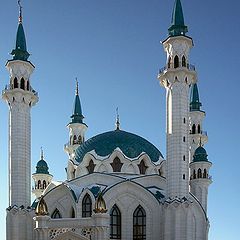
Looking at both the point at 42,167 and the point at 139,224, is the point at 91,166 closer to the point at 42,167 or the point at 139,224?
the point at 139,224

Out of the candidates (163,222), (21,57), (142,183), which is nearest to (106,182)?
(142,183)

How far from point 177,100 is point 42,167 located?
20.1m

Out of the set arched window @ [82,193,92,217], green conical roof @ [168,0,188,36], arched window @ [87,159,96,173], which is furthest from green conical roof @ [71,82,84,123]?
green conical roof @ [168,0,188,36]

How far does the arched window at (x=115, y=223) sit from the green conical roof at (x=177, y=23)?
1448cm

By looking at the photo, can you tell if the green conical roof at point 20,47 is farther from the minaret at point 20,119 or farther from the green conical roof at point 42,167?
the green conical roof at point 42,167

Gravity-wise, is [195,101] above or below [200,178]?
above

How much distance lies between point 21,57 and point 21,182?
10.5 m

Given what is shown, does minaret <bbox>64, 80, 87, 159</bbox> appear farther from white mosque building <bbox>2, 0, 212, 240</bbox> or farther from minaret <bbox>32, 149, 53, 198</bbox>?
white mosque building <bbox>2, 0, 212, 240</bbox>

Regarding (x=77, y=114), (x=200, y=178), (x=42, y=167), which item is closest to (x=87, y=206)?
(x=200, y=178)

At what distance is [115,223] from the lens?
41250mm

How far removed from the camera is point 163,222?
39812 mm

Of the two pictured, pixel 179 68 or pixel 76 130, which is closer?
pixel 179 68

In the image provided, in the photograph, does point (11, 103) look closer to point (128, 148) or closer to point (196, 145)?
point (128, 148)

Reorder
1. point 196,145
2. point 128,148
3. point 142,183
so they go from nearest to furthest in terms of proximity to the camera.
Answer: point 142,183, point 128,148, point 196,145
